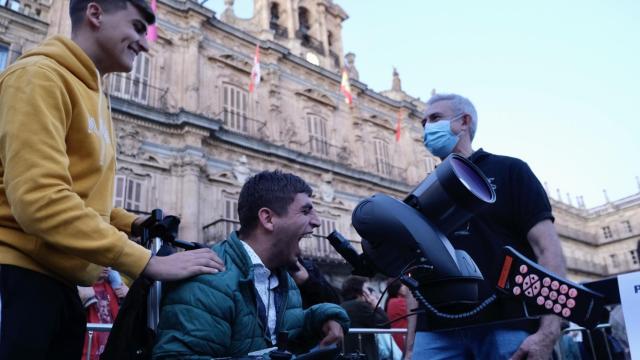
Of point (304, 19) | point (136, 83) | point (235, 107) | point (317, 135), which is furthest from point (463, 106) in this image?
point (304, 19)

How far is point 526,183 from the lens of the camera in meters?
2.66

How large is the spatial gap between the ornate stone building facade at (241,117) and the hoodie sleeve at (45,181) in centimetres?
1228

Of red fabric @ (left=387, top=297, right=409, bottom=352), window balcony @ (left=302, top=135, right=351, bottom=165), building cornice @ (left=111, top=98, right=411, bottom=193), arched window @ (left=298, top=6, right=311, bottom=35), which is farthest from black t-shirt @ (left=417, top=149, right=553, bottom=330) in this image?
arched window @ (left=298, top=6, right=311, bottom=35)

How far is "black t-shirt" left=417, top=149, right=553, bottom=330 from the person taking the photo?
2.60m

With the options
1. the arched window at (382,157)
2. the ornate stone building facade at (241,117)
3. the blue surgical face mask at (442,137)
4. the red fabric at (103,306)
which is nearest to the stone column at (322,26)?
the ornate stone building facade at (241,117)

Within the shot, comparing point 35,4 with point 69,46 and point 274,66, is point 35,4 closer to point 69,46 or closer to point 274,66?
point 274,66

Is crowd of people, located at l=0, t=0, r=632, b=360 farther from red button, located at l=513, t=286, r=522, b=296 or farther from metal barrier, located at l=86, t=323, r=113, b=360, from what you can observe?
metal barrier, located at l=86, t=323, r=113, b=360

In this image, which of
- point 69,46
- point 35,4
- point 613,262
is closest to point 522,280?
point 69,46

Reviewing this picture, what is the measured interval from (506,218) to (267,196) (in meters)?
1.38

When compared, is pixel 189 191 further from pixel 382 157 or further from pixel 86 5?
pixel 86 5

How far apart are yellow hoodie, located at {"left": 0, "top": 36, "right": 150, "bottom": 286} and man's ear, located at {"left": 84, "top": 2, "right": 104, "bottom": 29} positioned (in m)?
0.24

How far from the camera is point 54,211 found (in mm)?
1578

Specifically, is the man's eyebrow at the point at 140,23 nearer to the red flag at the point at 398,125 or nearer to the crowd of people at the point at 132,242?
the crowd of people at the point at 132,242

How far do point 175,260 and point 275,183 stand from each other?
0.89 metres
